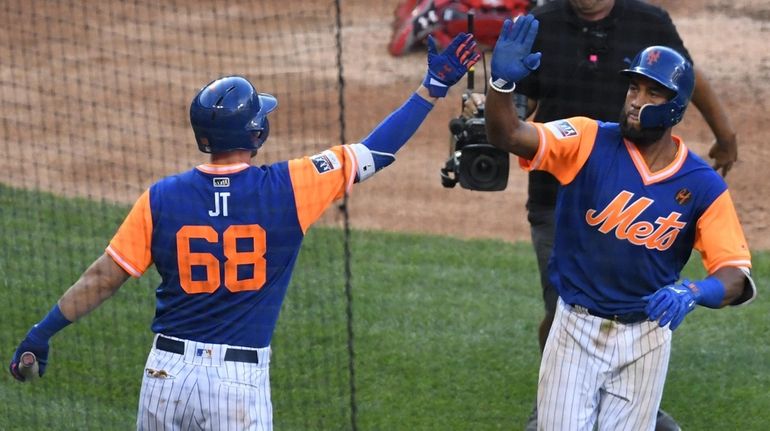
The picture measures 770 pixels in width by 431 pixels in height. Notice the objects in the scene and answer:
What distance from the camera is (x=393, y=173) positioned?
12.1 m

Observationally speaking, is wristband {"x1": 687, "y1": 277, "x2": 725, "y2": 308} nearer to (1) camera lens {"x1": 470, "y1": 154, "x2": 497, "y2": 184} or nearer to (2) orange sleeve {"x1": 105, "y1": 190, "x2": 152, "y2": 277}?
(1) camera lens {"x1": 470, "y1": 154, "x2": 497, "y2": 184}

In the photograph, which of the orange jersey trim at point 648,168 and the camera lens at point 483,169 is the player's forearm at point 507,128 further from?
the camera lens at point 483,169

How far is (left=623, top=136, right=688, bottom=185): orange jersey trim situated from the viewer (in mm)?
4617

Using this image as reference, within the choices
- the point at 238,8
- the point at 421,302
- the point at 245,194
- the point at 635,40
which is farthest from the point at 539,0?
the point at 238,8

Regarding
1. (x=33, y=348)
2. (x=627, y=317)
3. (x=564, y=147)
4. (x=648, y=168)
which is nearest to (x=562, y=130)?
(x=564, y=147)

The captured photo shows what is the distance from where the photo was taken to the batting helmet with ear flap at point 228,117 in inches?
171

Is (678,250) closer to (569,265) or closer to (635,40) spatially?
(569,265)

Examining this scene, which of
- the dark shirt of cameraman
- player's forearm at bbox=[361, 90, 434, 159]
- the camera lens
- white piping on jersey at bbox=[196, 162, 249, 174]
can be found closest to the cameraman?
the dark shirt of cameraman

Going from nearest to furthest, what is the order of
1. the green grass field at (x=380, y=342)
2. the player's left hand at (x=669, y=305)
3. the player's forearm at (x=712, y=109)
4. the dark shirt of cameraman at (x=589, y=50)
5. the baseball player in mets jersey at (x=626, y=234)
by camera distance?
the player's left hand at (x=669, y=305), the baseball player in mets jersey at (x=626, y=234), the dark shirt of cameraman at (x=589, y=50), the player's forearm at (x=712, y=109), the green grass field at (x=380, y=342)

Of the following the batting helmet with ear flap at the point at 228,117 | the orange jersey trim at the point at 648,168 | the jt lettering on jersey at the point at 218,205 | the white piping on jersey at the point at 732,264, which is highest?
the batting helmet with ear flap at the point at 228,117

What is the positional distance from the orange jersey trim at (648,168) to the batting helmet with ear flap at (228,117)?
133 centimetres

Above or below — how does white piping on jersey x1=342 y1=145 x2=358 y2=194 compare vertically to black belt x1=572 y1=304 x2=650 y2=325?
above

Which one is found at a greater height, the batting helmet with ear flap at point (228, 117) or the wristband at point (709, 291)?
the batting helmet with ear flap at point (228, 117)

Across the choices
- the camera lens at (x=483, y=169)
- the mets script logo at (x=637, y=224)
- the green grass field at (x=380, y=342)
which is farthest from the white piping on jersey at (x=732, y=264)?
the green grass field at (x=380, y=342)
